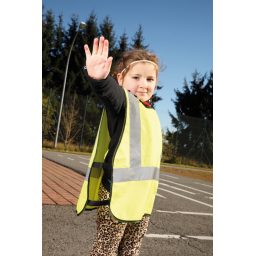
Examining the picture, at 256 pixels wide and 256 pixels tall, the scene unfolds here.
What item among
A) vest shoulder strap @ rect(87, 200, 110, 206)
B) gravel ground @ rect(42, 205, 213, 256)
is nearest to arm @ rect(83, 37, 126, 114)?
vest shoulder strap @ rect(87, 200, 110, 206)

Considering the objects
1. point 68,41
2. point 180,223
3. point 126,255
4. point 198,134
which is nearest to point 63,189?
point 180,223

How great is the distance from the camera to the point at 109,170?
50.2 inches

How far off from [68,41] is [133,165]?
22176 millimetres

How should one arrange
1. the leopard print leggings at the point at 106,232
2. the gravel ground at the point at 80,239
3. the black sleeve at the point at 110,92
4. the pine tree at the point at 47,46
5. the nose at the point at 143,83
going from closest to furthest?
the black sleeve at the point at 110,92
the leopard print leggings at the point at 106,232
the nose at the point at 143,83
the gravel ground at the point at 80,239
the pine tree at the point at 47,46

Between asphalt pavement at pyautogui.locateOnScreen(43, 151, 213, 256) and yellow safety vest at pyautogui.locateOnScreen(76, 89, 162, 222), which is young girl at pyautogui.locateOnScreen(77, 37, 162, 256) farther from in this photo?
asphalt pavement at pyautogui.locateOnScreen(43, 151, 213, 256)

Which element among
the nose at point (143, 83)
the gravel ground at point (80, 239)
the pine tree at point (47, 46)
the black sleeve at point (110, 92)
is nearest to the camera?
the black sleeve at point (110, 92)

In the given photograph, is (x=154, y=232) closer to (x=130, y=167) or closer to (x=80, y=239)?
(x=80, y=239)

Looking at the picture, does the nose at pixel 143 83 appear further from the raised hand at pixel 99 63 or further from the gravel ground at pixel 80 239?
the gravel ground at pixel 80 239

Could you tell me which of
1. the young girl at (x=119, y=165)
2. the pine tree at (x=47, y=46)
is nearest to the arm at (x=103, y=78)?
the young girl at (x=119, y=165)

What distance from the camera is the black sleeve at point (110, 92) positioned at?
110 centimetres

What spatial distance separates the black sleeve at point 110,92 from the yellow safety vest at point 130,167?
0.15ft
